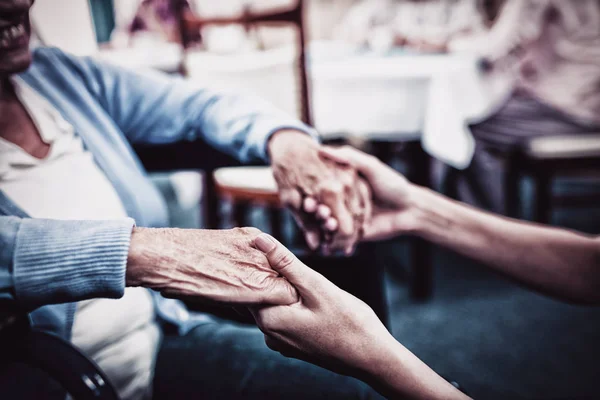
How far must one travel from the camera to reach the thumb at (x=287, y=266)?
402 mm

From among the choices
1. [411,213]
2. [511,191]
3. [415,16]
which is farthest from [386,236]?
[415,16]

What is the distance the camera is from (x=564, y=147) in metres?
1.63

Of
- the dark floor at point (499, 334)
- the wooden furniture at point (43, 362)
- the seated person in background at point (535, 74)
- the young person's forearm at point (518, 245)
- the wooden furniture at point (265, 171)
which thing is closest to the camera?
the wooden furniture at point (43, 362)

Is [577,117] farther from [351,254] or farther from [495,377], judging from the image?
[351,254]

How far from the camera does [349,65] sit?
1.55 m

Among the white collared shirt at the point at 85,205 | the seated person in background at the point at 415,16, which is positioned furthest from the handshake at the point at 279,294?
the seated person in background at the point at 415,16

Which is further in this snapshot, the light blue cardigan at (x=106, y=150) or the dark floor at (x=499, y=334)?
the dark floor at (x=499, y=334)

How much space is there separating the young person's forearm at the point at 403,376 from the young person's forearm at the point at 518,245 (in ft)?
1.27

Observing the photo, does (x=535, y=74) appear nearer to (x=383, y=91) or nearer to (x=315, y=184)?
(x=383, y=91)

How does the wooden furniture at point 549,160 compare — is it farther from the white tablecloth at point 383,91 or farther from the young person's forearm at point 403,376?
the young person's forearm at point 403,376

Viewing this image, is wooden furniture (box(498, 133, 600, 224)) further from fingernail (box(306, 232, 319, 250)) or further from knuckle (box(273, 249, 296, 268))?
knuckle (box(273, 249, 296, 268))

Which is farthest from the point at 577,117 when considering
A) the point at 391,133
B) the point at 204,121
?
the point at 204,121

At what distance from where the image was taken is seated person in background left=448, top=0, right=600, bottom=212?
170 cm

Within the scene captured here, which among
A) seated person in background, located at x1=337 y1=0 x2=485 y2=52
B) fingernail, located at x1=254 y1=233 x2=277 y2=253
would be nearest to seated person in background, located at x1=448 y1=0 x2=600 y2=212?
seated person in background, located at x1=337 y1=0 x2=485 y2=52
